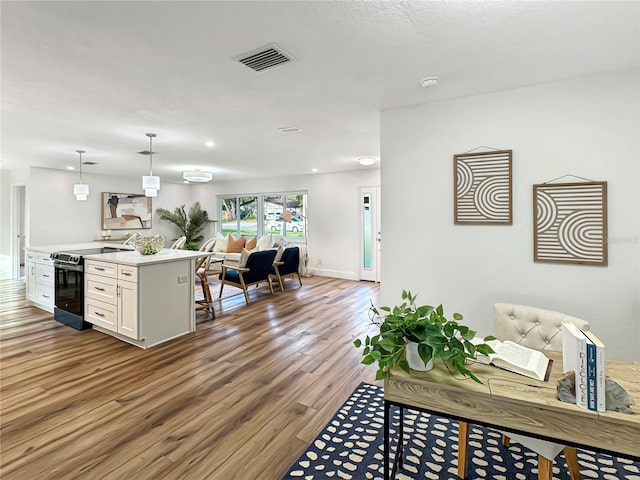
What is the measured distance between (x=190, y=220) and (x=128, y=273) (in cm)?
629

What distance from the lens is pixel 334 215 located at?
761 cm

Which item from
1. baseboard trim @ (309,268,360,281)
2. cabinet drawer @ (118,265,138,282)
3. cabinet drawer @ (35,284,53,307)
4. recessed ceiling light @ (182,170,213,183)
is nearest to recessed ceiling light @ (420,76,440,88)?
cabinet drawer @ (118,265,138,282)

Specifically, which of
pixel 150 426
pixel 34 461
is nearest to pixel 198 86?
pixel 150 426

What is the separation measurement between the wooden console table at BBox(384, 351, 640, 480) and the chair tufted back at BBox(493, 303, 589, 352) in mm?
476

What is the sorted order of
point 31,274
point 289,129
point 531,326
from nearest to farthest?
1. point 531,326
2. point 289,129
3. point 31,274

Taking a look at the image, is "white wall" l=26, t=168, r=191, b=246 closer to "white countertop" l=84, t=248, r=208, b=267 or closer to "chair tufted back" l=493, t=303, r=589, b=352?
"white countertop" l=84, t=248, r=208, b=267

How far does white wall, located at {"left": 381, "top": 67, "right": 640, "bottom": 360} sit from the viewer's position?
2.37 meters

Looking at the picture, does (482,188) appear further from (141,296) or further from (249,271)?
(249,271)

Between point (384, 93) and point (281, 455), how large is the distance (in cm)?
282

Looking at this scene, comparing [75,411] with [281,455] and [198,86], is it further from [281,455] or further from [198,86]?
[198,86]

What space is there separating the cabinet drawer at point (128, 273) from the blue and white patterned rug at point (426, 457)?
247 cm

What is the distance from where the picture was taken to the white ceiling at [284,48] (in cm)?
171

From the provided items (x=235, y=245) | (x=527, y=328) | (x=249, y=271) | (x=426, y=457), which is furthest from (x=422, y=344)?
(x=235, y=245)

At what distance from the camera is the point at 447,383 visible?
128cm
